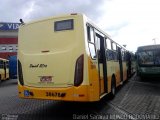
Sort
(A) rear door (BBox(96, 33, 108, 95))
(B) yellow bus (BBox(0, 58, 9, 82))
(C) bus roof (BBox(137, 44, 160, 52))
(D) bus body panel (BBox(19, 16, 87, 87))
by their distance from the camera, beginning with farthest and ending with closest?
(B) yellow bus (BBox(0, 58, 9, 82))
(C) bus roof (BBox(137, 44, 160, 52))
(A) rear door (BBox(96, 33, 108, 95))
(D) bus body panel (BBox(19, 16, 87, 87))

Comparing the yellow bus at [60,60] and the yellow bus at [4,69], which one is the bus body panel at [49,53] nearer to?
the yellow bus at [60,60]

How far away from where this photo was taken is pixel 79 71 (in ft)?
29.1

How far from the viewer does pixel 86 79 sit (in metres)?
8.84

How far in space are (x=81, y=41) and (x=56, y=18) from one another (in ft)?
4.27

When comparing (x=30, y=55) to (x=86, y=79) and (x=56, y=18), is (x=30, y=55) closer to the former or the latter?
(x=56, y=18)

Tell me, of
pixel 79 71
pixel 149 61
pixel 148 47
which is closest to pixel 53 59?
pixel 79 71

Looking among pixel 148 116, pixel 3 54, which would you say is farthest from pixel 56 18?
pixel 3 54

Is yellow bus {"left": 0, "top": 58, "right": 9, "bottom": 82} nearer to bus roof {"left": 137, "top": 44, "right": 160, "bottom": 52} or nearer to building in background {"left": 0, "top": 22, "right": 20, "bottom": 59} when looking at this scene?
bus roof {"left": 137, "top": 44, "right": 160, "bottom": 52}

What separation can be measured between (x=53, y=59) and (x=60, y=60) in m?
0.27

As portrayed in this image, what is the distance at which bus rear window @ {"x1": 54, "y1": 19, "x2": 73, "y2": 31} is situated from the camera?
30.3 feet

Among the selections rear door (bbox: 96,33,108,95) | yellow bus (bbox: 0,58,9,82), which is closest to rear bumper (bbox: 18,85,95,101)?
rear door (bbox: 96,33,108,95)

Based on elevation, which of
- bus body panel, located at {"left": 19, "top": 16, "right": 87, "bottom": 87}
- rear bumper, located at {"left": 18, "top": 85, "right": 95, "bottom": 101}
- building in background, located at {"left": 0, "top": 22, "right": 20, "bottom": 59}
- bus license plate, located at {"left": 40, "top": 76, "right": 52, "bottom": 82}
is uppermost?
building in background, located at {"left": 0, "top": 22, "right": 20, "bottom": 59}

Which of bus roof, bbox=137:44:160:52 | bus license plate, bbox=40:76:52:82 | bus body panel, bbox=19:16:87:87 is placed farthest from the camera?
bus roof, bbox=137:44:160:52

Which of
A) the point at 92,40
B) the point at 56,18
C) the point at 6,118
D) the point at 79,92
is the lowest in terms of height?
the point at 6,118
